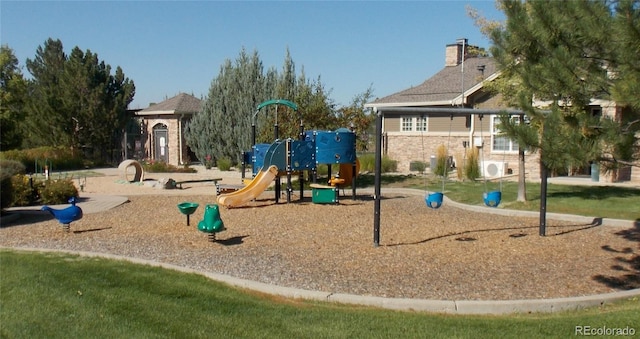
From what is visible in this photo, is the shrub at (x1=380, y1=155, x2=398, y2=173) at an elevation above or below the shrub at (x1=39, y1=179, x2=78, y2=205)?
above

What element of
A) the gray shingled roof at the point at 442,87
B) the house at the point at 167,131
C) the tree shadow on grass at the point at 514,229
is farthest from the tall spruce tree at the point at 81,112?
the tree shadow on grass at the point at 514,229

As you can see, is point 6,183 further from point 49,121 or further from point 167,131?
→ point 167,131

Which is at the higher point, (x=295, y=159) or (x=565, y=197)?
(x=295, y=159)

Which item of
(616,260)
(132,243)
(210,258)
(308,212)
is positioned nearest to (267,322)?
(210,258)

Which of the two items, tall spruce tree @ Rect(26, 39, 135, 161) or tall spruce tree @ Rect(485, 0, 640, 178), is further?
tall spruce tree @ Rect(26, 39, 135, 161)

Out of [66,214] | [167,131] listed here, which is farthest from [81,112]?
[66,214]

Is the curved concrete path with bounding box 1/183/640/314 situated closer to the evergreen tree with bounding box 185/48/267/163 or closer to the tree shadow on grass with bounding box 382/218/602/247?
the tree shadow on grass with bounding box 382/218/602/247

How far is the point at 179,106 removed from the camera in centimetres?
3512

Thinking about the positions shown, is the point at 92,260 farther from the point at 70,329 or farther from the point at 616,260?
the point at 616,260

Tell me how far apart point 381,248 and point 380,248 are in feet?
0.06

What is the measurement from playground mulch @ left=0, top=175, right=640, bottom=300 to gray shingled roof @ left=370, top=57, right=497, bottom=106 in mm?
14507

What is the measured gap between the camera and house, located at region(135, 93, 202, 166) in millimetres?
34906

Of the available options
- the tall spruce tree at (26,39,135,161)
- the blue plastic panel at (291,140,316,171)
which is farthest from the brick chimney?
the blue plastic panel at (291,140,316,171)

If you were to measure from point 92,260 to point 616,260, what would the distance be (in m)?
8.05
